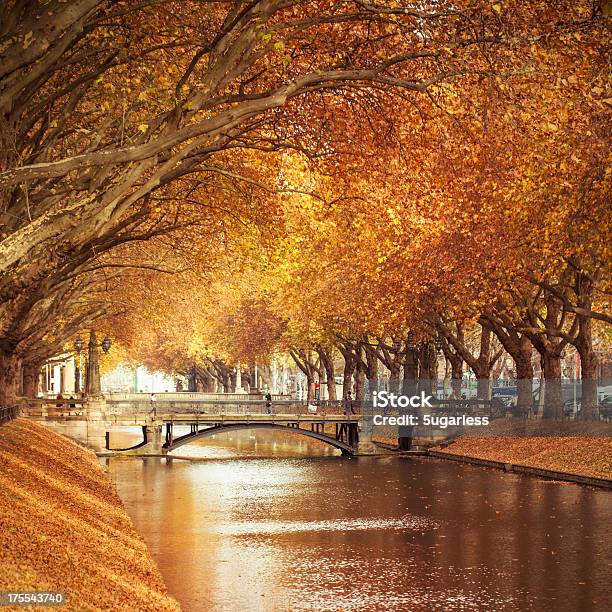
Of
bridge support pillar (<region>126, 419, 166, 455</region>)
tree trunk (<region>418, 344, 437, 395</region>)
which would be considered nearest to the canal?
bridge support pillar (<region>126, 419, 166, 455</region>)

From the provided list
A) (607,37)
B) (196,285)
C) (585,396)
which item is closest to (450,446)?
(585,396)

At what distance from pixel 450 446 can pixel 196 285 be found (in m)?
15.6

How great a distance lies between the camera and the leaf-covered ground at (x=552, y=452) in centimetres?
3619

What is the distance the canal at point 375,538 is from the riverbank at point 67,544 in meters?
1.16

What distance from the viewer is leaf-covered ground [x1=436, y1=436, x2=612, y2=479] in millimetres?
36188

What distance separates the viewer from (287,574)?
66.6 ft

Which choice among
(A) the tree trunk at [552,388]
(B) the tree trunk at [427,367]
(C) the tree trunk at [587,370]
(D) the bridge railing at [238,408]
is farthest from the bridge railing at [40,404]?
(C) the tree trunk at [587,370]

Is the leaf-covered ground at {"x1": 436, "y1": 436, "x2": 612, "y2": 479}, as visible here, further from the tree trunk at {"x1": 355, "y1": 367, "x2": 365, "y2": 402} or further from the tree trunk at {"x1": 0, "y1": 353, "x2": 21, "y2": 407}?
the tree trunk at {"x1": 355, "y1": 367, "x2": 365, "y2": 402}

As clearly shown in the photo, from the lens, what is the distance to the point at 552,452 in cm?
4028

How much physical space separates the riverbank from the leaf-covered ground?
57.2ft

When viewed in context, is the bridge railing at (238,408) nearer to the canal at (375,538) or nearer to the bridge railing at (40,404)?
the bridge railing at (40,404)

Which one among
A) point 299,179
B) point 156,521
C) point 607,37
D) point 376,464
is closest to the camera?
point 607,37

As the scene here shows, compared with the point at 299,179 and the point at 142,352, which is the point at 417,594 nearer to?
the point at 299,179

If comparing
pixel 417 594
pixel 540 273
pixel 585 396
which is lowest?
pixel 417 594
